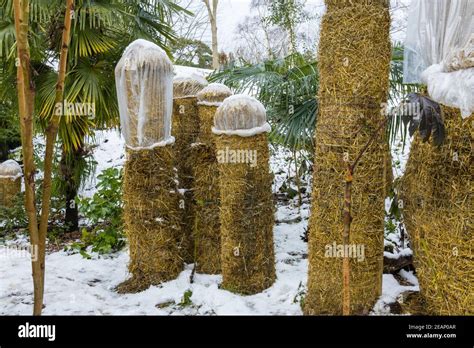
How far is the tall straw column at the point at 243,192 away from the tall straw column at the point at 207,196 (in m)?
0.37

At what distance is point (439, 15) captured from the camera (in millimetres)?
2332

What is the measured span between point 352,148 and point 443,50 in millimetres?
773

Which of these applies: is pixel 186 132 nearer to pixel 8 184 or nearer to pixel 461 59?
pixel 461 59

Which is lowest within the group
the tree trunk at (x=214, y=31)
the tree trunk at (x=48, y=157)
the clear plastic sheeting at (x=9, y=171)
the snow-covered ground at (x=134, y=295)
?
the snow-covered ground at (x=134, y=295)

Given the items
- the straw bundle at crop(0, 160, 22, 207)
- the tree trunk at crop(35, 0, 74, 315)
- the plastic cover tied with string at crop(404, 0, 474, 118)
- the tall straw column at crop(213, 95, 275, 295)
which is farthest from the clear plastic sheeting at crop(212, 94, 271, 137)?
the straw bundle at crop(0, 160, 22, 207)

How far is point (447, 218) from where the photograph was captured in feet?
7.50

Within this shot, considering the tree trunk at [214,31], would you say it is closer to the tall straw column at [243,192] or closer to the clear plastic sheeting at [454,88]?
the tall straw column at [243,192]

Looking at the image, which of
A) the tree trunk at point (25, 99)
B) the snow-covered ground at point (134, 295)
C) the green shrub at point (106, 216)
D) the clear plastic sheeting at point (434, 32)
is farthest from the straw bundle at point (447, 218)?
the green shrub at point (106, 216)

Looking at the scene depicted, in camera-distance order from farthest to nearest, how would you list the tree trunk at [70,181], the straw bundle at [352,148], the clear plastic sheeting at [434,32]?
the tree trunk at [70,181], the straw bundle at [352,148], the clear plastic sheeting at [434,32]

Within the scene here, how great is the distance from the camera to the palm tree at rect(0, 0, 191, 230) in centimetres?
411

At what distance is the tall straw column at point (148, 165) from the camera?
11.1 feet

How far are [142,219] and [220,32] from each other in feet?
36.9

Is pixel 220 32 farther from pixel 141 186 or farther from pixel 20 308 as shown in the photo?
pixel 20 308
